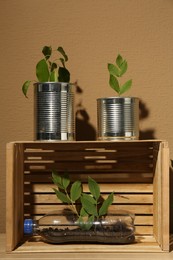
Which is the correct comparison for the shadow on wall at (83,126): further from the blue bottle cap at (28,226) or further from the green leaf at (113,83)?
the blue bottle cap at (28,226)

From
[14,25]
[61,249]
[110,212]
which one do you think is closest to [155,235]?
[110,212]

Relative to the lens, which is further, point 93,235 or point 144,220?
point 144,220

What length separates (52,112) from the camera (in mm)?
1098

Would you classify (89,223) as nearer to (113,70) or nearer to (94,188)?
(94,188)

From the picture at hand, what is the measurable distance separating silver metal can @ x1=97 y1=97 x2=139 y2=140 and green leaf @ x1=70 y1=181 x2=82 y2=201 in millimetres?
154

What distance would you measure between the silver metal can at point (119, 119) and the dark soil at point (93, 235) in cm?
24

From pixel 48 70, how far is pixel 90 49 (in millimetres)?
212

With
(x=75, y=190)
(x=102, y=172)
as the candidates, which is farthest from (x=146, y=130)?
(x=75, y=190)

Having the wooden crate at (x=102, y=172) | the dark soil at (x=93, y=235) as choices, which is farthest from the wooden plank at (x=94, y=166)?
the dark soil at (x=93, y=235)

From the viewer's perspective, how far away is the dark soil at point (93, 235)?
1.10 meters

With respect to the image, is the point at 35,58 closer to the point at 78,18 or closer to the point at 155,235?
the point at 78,18

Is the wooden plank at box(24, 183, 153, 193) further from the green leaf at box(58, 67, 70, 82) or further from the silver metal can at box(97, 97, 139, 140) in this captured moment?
the green leaf at box(58, 67, 70, 82)

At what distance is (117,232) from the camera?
1.10 m

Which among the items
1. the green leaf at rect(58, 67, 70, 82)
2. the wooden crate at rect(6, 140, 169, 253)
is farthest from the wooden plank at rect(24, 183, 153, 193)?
the green leaf at rect(58, 67, 70, 82)
